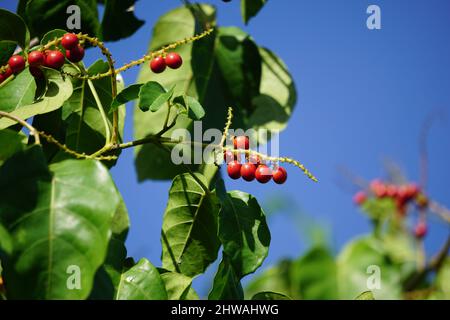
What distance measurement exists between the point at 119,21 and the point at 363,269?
1835mm

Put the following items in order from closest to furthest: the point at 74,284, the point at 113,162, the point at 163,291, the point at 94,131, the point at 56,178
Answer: the point at 74,284
the point at 56,178
the point at 163,291
the point at 113,162
the point at 94,131

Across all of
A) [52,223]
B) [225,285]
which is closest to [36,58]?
[52,223]

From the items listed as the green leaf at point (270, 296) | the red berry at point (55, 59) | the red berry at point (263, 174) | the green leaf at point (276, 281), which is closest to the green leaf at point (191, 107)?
the red berry at point (263, 174)

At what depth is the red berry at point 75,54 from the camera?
1.47 m

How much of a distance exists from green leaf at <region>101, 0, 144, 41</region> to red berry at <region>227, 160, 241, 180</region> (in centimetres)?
89

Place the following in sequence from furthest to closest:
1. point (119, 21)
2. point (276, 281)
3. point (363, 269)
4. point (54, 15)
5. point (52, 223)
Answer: point (276, 281)
point (363, 269)
point (119, 21)
point (54, 15)
point (52, 223)

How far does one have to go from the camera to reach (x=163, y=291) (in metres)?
1.43

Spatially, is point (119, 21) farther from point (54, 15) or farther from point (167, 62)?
point (167, 62)

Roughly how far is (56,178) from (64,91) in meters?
0.40

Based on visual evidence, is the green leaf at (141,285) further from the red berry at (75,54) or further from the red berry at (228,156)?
the red berry at (75,54)

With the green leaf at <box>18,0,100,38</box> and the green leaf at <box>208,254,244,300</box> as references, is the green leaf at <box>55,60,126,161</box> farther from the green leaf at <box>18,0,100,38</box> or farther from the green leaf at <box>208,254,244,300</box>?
the green leaf at <box>208,254,244,300</box>

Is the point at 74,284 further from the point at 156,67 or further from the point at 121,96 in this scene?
the point at 156,67

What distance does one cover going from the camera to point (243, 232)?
154 cm
